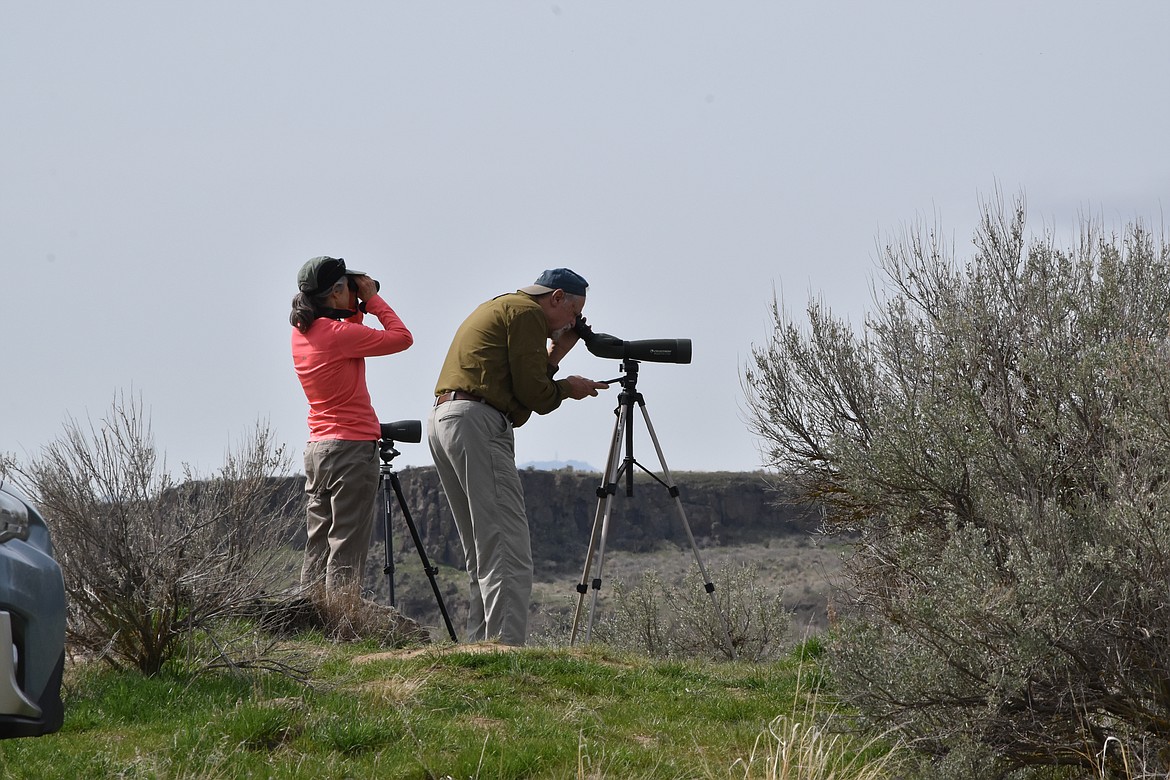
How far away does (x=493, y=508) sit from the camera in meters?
5.31

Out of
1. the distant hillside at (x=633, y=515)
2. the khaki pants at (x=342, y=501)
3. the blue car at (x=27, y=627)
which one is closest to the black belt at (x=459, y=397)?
the khaki pants at (x=342, y=501)

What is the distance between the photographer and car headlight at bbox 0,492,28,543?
9.44 ft

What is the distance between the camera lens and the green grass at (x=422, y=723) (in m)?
3.31

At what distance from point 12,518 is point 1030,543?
3046mm

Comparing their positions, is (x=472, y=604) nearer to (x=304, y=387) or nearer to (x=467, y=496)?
(x=467, y=496)

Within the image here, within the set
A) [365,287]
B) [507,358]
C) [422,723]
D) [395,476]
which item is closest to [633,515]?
[395,476]

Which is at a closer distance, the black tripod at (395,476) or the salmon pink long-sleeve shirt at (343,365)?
the salmon pink long-sleeve shirt at (343,365)

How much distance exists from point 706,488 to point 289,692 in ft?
163

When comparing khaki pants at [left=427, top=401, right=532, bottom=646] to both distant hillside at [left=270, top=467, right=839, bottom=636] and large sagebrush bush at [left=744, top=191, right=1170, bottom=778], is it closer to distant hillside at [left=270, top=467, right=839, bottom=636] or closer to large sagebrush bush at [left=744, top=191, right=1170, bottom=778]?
large sagebrush bush at [left=744, top=191, right=1170, bottom=778]

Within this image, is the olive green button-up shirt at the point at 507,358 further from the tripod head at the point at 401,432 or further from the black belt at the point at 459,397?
the tripod head at the point at 401,432

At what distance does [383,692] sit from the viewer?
13.5ft

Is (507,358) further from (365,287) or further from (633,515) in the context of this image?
(633,515)

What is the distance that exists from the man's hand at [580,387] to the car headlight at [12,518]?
3.06 metres

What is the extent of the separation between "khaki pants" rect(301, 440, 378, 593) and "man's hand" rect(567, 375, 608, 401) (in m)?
1.19
